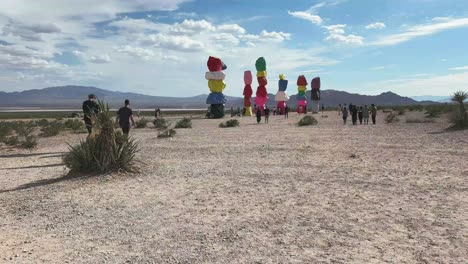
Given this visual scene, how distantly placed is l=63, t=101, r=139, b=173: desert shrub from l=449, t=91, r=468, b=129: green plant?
17408 mm

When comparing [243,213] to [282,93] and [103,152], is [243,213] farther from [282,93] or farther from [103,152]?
[282,93]

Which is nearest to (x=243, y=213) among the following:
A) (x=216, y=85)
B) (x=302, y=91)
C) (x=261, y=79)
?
(x=216, y=85)

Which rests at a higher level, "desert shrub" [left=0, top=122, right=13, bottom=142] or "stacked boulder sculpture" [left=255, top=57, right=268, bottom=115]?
"stacked boulder sculpture" [left=255, top=57, right=268, bottom=115]

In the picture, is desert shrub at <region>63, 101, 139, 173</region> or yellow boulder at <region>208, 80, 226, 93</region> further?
yellow boulder at <region>208, 80, 226, 93</region>

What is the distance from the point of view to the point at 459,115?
73.4ft

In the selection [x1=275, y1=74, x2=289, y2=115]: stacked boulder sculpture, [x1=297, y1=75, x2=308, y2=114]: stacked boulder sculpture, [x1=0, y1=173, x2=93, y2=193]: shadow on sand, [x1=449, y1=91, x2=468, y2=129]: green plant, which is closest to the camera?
[x1=0, y1=173, x2=93, y2=193]: shadow on sand

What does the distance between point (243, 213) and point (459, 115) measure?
1917 cm

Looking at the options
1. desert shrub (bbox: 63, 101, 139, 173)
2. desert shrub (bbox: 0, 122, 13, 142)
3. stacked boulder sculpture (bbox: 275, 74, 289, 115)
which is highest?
stacked boulder sculpture (bbox: 275, 74, 289, 115)

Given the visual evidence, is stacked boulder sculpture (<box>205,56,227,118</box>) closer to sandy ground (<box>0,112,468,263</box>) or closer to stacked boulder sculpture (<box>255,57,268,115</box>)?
stacked boulder sculpture (<box>255,57,268,115</box>)

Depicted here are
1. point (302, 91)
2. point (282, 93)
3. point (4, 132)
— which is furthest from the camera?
point (302, 91)

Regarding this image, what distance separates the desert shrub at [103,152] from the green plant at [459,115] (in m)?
17.4

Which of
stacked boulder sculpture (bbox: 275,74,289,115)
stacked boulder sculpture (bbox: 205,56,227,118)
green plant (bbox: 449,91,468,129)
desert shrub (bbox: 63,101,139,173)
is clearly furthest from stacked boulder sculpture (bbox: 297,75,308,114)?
desert shrub (bbox: 63,101,139,173)

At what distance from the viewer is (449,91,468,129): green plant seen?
21.8 m

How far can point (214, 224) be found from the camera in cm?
629
